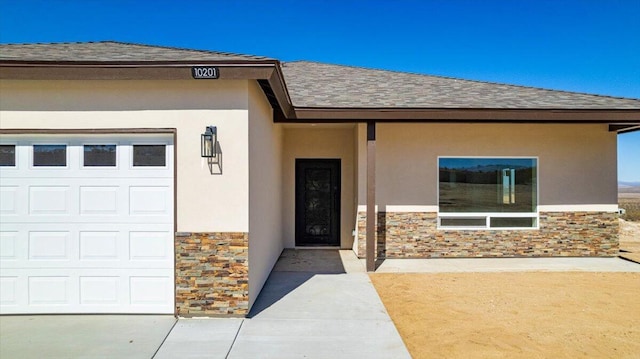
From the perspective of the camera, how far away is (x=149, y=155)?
4508mm

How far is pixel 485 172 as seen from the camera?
8219mm

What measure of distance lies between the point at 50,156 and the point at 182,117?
1.77 metres

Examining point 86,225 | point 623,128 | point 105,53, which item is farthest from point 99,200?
point 623,128

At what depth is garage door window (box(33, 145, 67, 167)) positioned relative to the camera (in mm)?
4457

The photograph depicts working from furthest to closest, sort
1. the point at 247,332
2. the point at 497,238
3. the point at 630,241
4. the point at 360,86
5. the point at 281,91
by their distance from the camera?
1. the point at 630,241
2. the point at 360,86
3. the point at 497,238
4. the point at 281,91
5. the point at 247,332

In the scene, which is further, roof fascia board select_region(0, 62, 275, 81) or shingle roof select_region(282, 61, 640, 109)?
shingle roof select_region(282, 61, 640, 109)

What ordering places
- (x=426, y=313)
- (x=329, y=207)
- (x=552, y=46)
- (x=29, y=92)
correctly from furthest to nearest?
(x=552, y=46) → (x=329, y=207) → (x=426, y=313) → (x=29, y=92)

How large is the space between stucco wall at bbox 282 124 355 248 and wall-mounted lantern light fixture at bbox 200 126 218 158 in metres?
4.89

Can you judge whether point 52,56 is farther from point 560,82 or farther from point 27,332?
point 560,82

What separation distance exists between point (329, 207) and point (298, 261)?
2.09 meters

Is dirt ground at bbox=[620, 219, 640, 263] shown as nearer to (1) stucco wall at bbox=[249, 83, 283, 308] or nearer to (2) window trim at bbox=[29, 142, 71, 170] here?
(1) stucco wall at bbox=[249, 83, 283, 308]

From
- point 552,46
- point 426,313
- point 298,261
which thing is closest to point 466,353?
point 426,313

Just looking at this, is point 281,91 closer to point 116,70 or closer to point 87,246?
point 116,70

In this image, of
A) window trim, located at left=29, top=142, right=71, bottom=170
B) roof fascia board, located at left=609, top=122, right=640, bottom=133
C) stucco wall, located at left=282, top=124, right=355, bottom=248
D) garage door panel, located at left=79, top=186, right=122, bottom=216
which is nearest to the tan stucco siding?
roof fascia board, located at left=609, top=122, right=640, bottom=133
